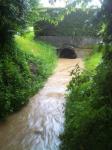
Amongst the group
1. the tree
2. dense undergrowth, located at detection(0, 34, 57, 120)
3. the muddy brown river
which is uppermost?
the tree

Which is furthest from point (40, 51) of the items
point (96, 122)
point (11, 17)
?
point (96, 122)

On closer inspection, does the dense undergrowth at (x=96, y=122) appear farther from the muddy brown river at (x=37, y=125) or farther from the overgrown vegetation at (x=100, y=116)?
the muddy brown river at (x=37, y=125)

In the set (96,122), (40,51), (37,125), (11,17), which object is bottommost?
(37,125)

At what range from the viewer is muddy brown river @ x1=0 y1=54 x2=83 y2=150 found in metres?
6.22

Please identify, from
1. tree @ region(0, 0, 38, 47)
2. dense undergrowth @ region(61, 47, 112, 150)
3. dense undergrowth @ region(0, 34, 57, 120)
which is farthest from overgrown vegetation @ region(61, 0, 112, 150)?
tree @ region(0, 0, 38, 47)

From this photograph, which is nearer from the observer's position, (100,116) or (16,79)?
(100,116)

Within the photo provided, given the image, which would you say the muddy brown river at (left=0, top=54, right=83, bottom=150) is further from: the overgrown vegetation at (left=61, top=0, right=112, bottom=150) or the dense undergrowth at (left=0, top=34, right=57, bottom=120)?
the overgrown vegetation at (left=61, top=0, right=112, bottom=150)

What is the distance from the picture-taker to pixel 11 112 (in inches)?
315

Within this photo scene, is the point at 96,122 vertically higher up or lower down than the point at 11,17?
lower down

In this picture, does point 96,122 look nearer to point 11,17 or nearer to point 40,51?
point 11,17

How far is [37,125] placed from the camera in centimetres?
720

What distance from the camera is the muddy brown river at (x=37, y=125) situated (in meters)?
6.22

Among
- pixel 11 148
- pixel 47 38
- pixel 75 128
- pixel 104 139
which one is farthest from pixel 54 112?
pixel 47 38

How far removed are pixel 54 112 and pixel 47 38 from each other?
1127cm
